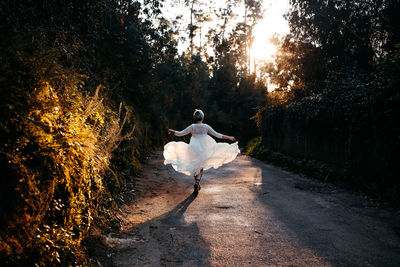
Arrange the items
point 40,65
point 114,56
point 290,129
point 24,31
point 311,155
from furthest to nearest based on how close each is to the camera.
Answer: point 290,129, point 114,56, point 311,155, point 24,31, point 40,65

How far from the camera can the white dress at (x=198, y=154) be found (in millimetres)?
8016

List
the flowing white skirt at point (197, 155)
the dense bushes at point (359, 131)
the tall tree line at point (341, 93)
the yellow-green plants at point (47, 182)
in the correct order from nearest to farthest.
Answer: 1. the yellow-green plants at point (47, 182)
2. the dense bushes at point (359, 131)
3. the tall tree line at point (341, 93)
4. the flowing white skirt at point (197, 155)

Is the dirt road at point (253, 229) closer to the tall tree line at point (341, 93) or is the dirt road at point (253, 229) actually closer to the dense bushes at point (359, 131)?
the dense bushes at point (359, 131)

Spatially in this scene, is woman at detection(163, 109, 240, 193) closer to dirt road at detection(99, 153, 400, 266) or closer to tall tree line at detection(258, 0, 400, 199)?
dirt road at detection(99, 153, 400, 266)

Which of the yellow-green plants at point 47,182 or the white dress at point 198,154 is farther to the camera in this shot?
the white dress at point 198,154

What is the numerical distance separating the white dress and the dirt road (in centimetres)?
72

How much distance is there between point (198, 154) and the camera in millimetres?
8125

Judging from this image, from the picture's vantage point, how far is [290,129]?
14430 millimetres

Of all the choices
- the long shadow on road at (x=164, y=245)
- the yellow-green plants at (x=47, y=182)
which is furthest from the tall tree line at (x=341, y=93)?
the yellow-green plants at (x=47, y=182)

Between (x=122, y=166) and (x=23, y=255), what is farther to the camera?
(x=122, y=166)

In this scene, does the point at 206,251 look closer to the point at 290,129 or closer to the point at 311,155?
the point at 311,155

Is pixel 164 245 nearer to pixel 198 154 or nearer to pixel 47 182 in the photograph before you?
pixel 47 182

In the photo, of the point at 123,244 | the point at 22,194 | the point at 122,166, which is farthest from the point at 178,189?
the point at 22,194

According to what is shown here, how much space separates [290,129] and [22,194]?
13189 millimetres
